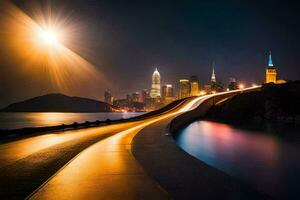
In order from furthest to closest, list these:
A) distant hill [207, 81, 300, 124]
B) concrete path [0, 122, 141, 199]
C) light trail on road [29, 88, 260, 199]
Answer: distant hill [207, 81, 300, 124] < concrete path [0, 122, 141, 199] < light trail on road [29, 88, 260, 199]

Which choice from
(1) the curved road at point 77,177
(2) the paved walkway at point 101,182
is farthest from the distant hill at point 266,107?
(2) the paved walkway at point 101,182

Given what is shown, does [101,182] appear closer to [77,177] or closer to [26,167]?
[77,177]

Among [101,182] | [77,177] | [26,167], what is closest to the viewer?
[101,182]

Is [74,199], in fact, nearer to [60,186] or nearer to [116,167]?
[60,186]

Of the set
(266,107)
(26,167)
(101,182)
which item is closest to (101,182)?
(101,182)

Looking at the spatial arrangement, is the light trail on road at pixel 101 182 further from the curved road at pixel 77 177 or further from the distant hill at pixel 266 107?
the distant hill at pixel 266 107

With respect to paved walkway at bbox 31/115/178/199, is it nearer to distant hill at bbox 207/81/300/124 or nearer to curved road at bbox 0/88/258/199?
curved road at bbox 0/88/258/199

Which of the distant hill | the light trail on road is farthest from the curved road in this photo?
the distant hill

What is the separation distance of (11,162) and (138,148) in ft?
21.9

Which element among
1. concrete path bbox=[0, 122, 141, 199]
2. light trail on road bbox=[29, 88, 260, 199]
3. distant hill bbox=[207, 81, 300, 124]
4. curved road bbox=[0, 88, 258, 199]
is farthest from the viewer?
distant hill bbox=[207, 81, 300, 124]

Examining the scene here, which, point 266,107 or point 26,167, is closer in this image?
point 26,167

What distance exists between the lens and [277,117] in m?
80.5

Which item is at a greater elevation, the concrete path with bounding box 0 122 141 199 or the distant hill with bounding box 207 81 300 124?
the distant hill with bounding box 207 81 300 124

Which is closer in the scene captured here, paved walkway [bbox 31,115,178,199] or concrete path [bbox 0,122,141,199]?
paved walkway [bbox 31,115,178,199]
